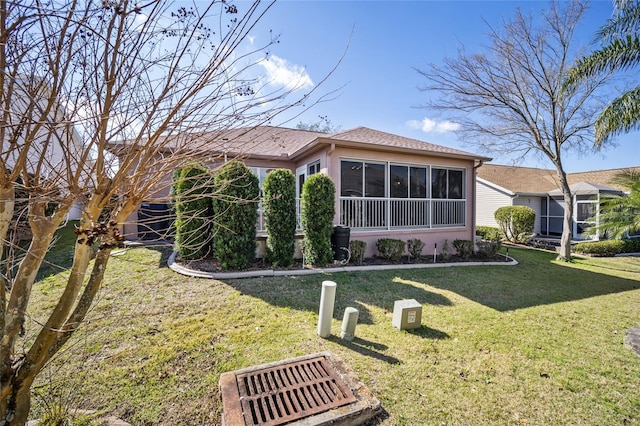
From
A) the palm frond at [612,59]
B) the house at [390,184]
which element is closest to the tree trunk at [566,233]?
the house at [390,184]

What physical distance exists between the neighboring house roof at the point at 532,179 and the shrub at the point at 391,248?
13387mm

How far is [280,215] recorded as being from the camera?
6816 mm

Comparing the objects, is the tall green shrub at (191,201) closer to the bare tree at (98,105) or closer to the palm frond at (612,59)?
the bare tree at (98,105)

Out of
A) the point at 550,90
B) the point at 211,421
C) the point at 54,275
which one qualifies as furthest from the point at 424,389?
the point at 550,90

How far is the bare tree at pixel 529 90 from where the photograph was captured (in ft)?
33.1

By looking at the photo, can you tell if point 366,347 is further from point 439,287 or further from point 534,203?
point 534,203

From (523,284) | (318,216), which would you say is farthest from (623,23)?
(318,216)

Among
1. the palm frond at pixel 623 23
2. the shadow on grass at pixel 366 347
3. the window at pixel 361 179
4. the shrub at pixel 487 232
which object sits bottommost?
the shadow on grass at pixel 366 347

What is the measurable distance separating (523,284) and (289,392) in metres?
6.70

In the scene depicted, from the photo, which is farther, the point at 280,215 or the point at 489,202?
the point at 489,202

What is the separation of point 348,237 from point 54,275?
6941 millimetres

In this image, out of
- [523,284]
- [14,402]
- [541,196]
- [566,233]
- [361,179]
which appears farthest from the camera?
[541,196]

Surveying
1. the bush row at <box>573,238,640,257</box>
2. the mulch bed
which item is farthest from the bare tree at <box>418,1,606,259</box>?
the mulch bed

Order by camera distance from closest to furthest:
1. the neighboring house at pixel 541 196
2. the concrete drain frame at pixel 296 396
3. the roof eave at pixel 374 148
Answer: the concrete drain frame at pixel 296 396 < the roof eave at pixel 374 148 < the neighboring house at pixel 541 196
